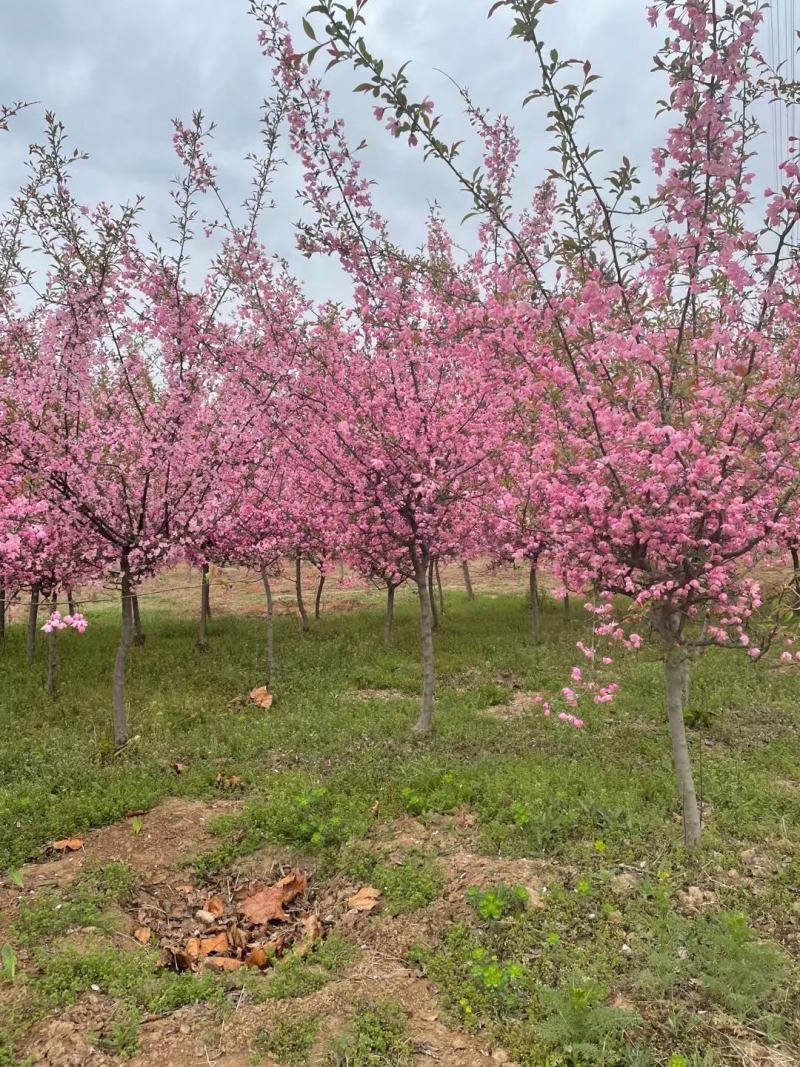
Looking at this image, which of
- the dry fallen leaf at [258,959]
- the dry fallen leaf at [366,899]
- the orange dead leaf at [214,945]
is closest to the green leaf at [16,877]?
the orange dead leaf at [214,945]

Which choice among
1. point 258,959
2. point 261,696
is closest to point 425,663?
point 261,696

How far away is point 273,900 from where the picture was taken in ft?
19.2

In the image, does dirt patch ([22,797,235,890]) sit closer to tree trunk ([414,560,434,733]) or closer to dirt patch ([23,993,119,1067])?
dirt patch ([23,993,119,1067])

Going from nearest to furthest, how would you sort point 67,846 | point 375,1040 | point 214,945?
point 375,1040 → point 214,945 → point 67,846

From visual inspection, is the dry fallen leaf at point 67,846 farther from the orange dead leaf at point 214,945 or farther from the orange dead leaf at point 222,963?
the orange dead leaf at point 222,963

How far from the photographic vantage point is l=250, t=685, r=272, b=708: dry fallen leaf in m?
12.0

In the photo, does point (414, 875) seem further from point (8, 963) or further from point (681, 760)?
point (8, 963)

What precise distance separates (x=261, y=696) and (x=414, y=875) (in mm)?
6979

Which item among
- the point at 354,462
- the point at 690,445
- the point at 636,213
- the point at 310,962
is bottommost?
Result: the point at 310,962

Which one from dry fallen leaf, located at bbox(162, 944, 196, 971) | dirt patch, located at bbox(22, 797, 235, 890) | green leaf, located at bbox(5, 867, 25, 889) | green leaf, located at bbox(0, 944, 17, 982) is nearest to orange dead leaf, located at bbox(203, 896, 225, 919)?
dry fallen leaf, located at bbox(162, 944, 196, 971)

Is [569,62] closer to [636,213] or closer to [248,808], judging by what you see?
[636,213]

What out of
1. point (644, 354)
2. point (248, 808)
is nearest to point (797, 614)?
point (644, 354)

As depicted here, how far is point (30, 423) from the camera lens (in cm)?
869

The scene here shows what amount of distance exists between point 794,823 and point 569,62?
7462mm
